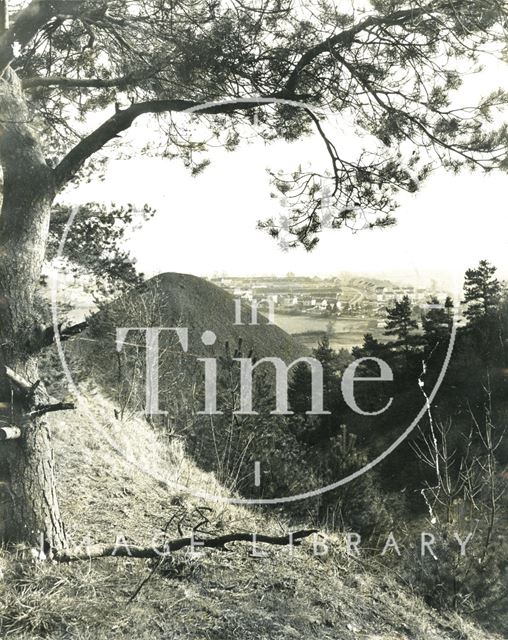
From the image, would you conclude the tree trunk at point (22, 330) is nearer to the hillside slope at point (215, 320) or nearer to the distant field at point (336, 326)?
the distant field at point (336, 326)

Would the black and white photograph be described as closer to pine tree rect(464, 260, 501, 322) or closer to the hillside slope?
pine tree rect(464, 260, 501, 322)

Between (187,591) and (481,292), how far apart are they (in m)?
15.9

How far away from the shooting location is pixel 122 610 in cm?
338

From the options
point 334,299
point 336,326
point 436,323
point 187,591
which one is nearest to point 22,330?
point 187,591

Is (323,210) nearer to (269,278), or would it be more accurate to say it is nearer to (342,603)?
(342,603)

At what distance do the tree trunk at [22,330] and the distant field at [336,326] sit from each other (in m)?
11.2

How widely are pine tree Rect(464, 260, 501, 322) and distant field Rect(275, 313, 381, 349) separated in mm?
2935

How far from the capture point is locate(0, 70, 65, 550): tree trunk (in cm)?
369

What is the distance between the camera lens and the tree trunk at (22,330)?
3.69 m

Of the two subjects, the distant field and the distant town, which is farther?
the distant field

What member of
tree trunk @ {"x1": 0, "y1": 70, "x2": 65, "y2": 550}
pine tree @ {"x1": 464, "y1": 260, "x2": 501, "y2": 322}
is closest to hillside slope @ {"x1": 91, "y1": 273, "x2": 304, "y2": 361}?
pine tree @ {"x1": 464, "y1": 260, "x2": 501, "y2": 322}

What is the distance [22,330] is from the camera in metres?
3.79

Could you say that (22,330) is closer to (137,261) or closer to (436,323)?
(137,261)

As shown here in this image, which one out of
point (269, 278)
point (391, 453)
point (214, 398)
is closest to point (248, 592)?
point (214, 398)
